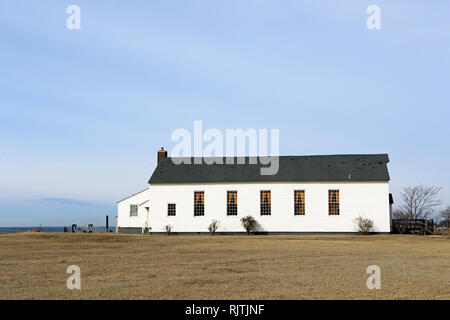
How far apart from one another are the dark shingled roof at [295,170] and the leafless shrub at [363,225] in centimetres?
296

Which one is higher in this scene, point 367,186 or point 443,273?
point 367,186

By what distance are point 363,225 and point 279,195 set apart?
6.51 m

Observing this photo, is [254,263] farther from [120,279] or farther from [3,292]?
[3,292]

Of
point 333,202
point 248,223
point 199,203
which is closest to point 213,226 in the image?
point 199,203

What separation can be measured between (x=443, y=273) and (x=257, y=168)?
27096mm

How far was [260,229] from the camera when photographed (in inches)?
1559

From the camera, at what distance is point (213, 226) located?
1567 inches

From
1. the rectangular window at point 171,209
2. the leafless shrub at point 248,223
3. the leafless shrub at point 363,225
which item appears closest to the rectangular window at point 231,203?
the leafless shrub at point 248,223

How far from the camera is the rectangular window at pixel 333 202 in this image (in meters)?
38.8

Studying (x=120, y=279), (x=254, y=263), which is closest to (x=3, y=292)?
(x=120, y=279)

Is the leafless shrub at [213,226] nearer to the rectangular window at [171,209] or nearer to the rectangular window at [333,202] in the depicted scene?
the rectangular window at [171,209]

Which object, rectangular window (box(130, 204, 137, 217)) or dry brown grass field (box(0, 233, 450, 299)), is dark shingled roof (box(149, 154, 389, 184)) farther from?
dry brown grass field (box(0, 233, 450, 299))

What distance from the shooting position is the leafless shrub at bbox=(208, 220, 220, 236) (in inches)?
1568
